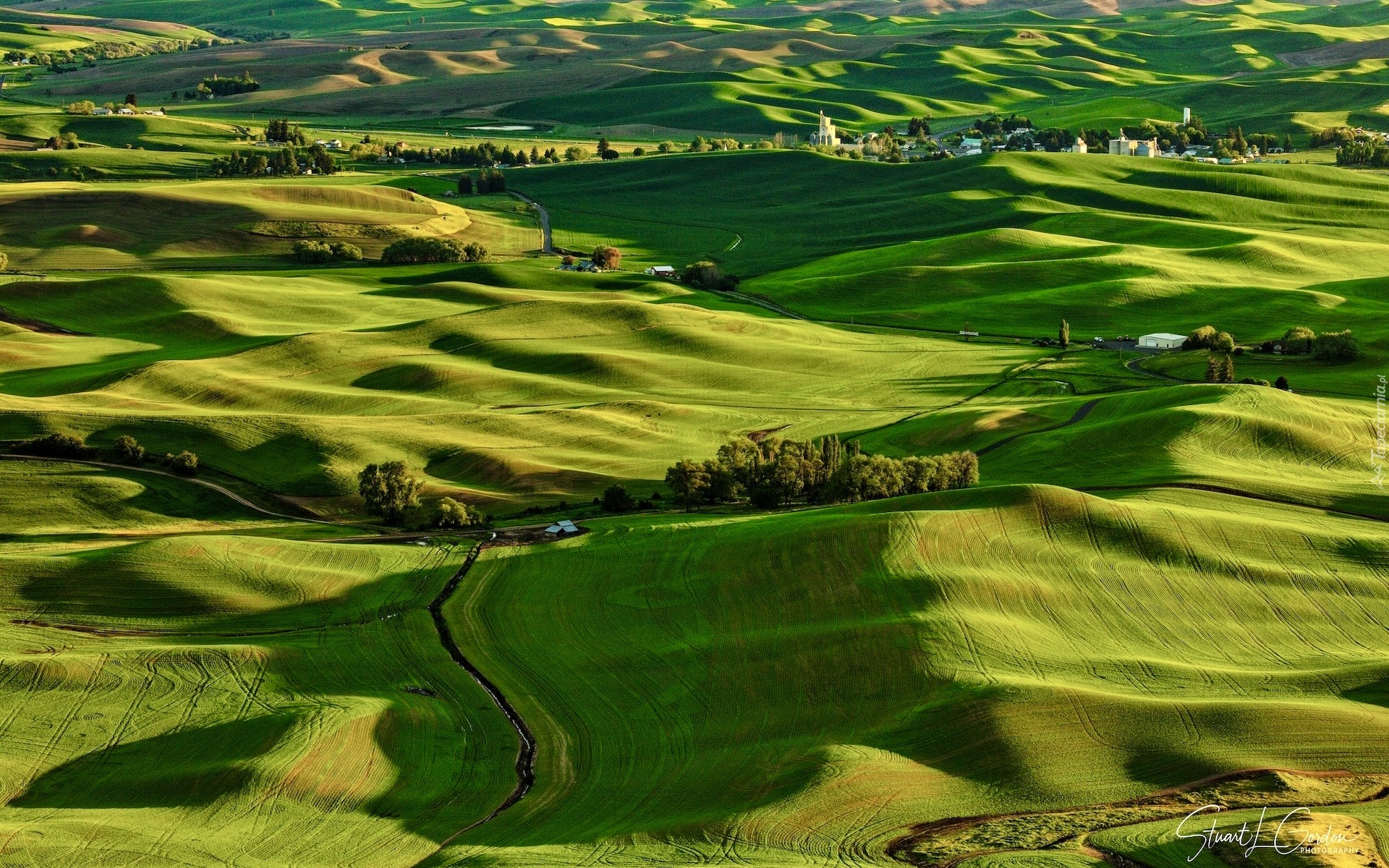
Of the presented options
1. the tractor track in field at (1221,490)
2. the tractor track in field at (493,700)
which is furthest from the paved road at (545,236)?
the tractor track in field at (493,700)

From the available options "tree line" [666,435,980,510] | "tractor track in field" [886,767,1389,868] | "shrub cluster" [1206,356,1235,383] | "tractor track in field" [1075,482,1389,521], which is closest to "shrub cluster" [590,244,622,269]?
"shrub cluster" [1206,356,1235,383]

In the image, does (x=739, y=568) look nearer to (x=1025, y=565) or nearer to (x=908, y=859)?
(x=1025, y=565)

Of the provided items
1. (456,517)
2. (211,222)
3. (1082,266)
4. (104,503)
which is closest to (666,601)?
(456,517)

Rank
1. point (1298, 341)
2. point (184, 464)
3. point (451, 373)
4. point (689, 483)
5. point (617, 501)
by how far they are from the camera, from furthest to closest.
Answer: point (1298, 341), point (451, 373), point (184, 464), point (689, 483), point (617, 501)

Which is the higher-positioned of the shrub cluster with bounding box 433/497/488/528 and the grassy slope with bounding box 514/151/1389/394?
the grassy slope with bounding box 514/151/1389/394

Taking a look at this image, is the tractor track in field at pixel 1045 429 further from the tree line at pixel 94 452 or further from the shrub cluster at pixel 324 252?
the shrub cluster at pixel 324 252

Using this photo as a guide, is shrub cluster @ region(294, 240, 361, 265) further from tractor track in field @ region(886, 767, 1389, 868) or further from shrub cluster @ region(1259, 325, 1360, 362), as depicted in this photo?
tractor track in field @ region(886, 767, 1389, 868)

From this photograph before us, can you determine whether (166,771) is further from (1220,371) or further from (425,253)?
(425,253)
